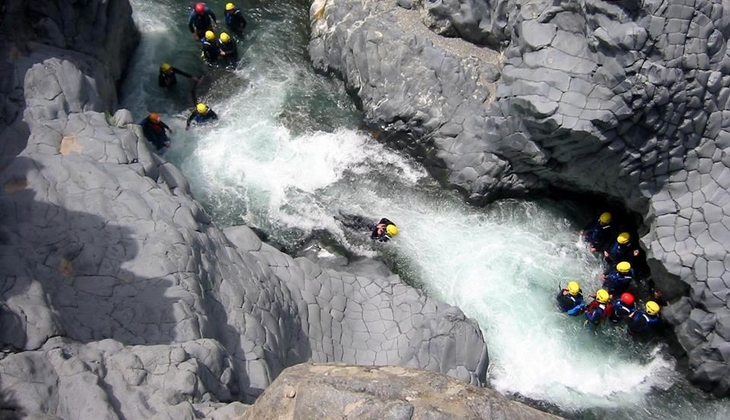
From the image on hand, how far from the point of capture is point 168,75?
16.1 metres

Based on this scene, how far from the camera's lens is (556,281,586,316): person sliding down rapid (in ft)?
44.0

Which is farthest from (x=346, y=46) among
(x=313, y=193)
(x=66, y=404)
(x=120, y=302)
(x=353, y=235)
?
(x=66, y=404)

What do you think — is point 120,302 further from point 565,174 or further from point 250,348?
point 565,174

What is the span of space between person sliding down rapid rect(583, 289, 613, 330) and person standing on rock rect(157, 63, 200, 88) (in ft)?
36.7

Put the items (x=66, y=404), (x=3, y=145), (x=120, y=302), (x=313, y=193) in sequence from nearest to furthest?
(x=66, y=404) < (x=120, y=302) < (x=3, y=145) < (x=313, y=193)

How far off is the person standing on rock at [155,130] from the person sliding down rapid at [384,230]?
5444 millimetres

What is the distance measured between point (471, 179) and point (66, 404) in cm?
1005

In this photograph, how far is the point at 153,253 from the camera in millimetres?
9938

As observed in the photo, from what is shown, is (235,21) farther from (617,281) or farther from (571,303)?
(617,281)

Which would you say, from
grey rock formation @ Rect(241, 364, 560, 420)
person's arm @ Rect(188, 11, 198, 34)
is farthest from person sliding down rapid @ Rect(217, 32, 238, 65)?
grey rock formation @ Rect(241, 364, 560, 420)

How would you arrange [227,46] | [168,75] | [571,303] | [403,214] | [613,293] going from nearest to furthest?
[571,303], [613,293], [403,214], [168,75], [227,46]

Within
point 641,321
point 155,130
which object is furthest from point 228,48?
point 641,321

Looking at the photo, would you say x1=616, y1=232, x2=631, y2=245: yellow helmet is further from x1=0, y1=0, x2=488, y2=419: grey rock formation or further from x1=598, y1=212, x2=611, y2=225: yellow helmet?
x1=0, y1=0, x2=488, y2=419: grey rock formation

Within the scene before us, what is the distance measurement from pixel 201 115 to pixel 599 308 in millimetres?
10180
